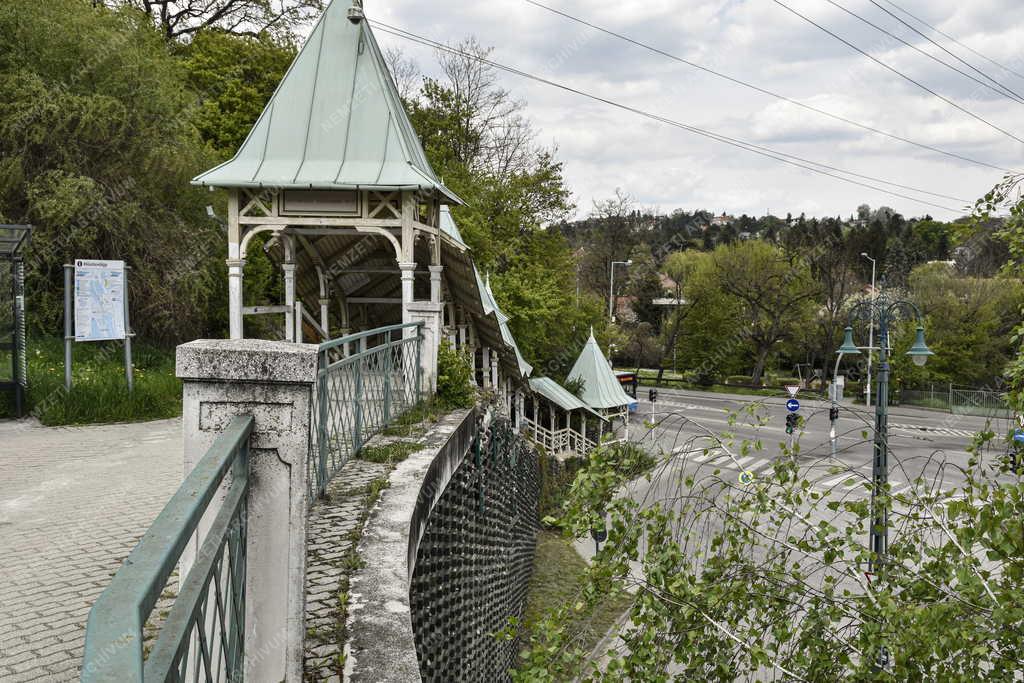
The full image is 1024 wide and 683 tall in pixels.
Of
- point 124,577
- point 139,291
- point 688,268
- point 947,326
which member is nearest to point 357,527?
point 124,577

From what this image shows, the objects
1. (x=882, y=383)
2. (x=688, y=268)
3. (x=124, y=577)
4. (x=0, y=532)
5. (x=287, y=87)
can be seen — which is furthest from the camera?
(x=688, y=268)

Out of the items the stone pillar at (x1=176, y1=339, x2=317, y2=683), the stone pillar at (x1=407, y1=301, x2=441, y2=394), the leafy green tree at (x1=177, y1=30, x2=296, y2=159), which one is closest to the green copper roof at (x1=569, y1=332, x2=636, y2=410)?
the leafy green tree at (x1=177, y1=30, x2=296, y2=159)

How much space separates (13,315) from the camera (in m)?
10.6

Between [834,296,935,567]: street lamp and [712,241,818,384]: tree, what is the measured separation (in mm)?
36250

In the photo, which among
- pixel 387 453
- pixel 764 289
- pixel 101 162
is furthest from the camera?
pixel 764 289

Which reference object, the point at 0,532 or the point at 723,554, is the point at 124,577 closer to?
the point at 723,554

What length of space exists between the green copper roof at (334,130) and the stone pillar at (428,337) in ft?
5.55

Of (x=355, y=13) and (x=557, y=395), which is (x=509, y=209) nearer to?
(x=557, y=395)

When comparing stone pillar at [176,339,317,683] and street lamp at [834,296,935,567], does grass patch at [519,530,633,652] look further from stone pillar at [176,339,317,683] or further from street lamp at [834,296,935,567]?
stone pillar at [176,339,317,683]

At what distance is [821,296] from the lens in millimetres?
47312

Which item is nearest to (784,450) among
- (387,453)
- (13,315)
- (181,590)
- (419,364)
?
(181,590)

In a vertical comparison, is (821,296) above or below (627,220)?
below

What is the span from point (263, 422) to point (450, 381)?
6897 millimetres

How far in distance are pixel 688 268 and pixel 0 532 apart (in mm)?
52201
